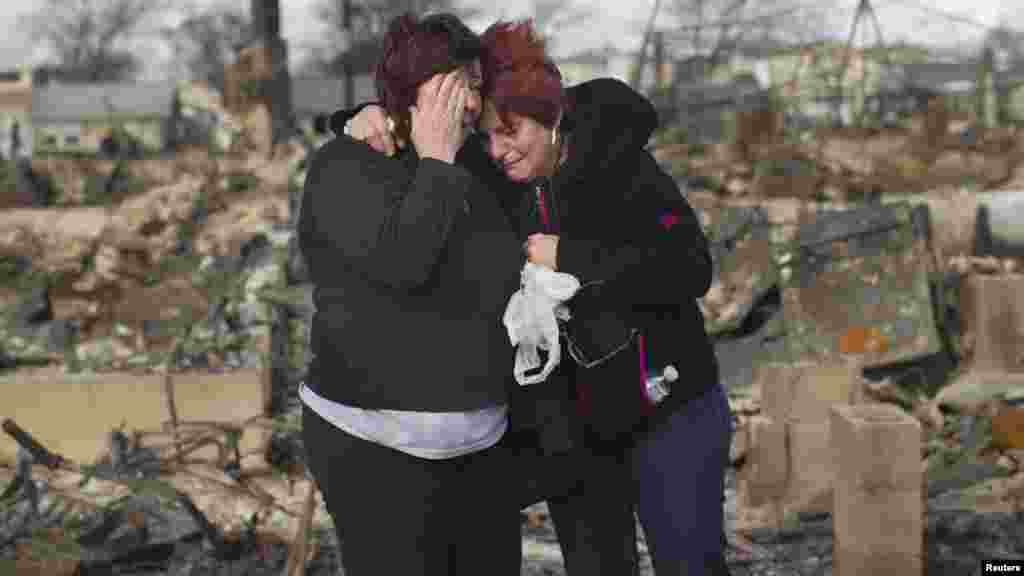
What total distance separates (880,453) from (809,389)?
1.41 m

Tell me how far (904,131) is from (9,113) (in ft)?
166

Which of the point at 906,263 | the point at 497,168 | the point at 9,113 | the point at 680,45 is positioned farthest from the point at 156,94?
the point at 497,168

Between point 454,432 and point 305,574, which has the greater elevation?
point 454,432

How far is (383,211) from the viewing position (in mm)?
2191

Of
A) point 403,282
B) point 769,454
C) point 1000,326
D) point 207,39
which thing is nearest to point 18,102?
point 207,39

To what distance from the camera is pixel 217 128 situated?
40.0 meters

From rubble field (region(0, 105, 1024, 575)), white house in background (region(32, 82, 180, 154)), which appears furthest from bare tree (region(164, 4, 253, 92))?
rubble field (region(0, 105, 1024, 575))

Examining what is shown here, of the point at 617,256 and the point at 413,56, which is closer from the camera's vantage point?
the point at 413,56

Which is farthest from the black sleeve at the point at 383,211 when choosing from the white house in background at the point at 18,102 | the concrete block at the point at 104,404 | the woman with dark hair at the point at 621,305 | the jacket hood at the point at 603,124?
the white house in background at the point at 18,102

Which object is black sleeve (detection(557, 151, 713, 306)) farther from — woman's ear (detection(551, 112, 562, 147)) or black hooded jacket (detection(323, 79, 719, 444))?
woman's ear (detection(551, 112, 562, 147))

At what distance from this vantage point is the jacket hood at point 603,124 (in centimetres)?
266

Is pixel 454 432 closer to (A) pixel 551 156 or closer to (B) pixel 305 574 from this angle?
(A) pixel 551 156

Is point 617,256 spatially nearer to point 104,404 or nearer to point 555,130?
point 555,130

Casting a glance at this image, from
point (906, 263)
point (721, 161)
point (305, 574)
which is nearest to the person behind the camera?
point (305, 574)
